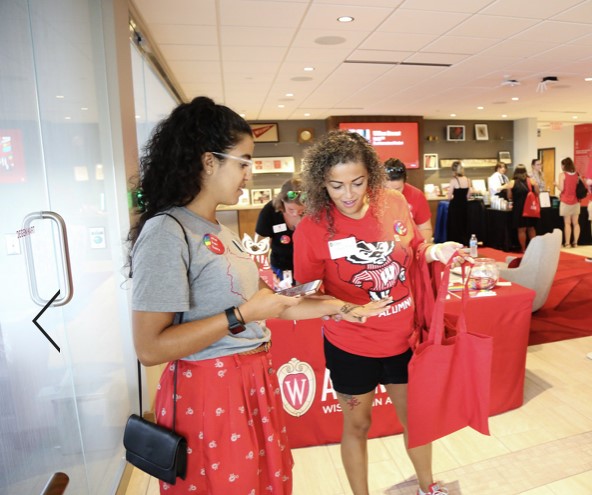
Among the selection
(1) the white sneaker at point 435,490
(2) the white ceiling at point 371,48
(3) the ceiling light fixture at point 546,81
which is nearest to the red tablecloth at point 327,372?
(1) the white sneaker at point 435,490

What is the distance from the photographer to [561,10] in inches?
148

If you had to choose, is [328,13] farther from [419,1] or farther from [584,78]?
[584,78]

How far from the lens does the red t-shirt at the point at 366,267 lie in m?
1.57

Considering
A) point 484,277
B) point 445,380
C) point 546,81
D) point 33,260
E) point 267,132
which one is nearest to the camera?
point 33,260

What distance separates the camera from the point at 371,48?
4.66 metres

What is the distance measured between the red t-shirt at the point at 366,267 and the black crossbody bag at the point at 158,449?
0.71 metres

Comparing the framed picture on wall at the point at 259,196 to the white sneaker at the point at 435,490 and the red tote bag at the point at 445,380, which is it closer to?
the white sneaker at the point at 435,490

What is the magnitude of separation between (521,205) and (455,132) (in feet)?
13.3

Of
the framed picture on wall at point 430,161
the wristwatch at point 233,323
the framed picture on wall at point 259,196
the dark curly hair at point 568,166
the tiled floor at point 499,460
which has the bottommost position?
the tiled floor at point 499,460

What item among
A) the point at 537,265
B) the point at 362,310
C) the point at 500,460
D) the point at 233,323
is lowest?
the point at 500,460

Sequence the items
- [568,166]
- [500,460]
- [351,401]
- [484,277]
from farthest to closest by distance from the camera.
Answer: [568,166], [484,277], [500,460], [351,401]

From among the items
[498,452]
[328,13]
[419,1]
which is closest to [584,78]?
[419,1]

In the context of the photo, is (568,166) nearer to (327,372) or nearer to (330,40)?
(330,40)

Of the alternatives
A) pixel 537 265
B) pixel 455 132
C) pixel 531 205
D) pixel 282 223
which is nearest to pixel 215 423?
pixel 282 223
